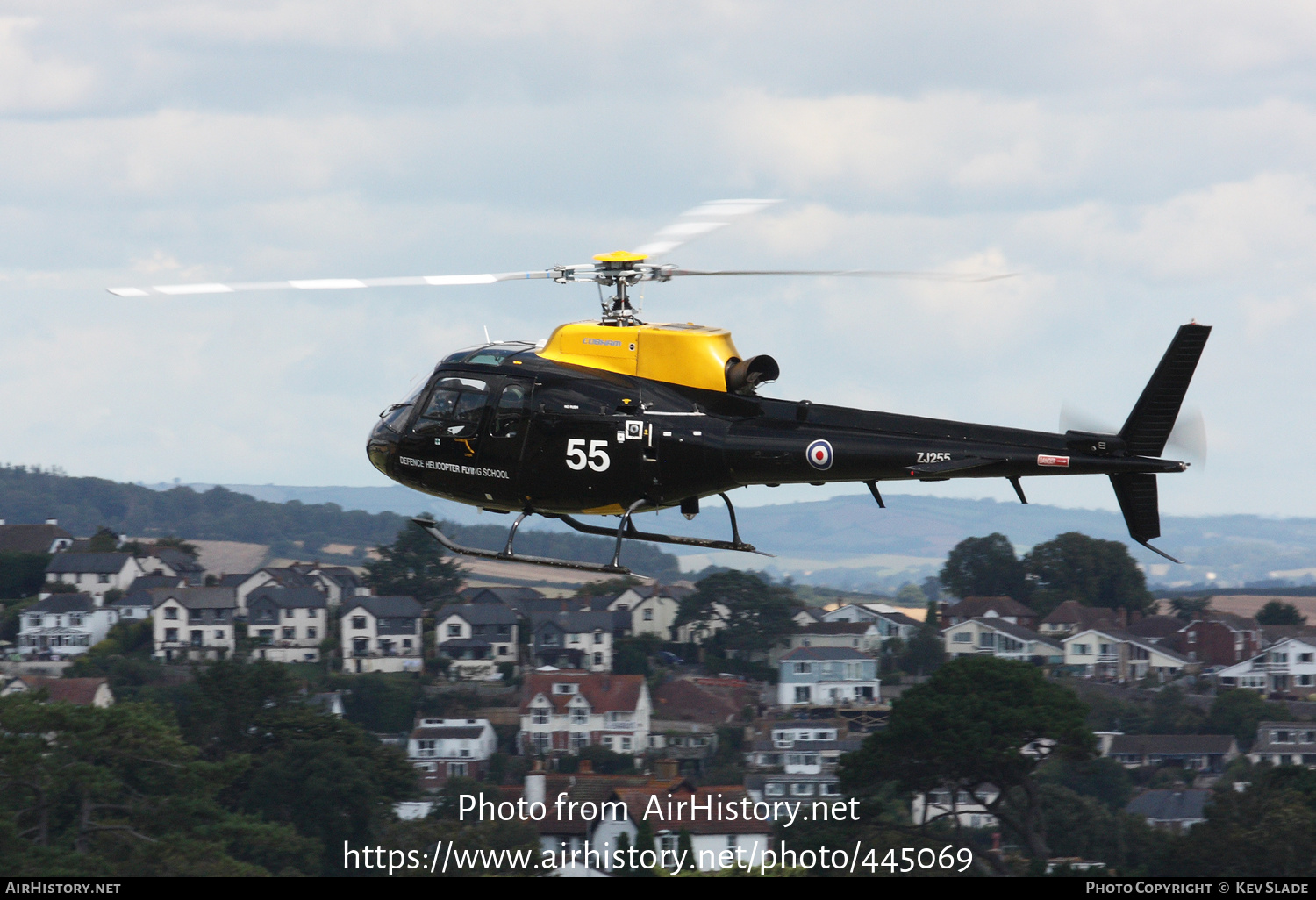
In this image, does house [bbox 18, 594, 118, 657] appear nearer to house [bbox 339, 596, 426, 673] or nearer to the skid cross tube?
house [bbox 339, 596, 426, 673]

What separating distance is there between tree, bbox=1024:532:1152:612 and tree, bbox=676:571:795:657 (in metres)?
23.4

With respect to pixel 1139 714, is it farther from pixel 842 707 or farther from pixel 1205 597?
pixel 1205 597

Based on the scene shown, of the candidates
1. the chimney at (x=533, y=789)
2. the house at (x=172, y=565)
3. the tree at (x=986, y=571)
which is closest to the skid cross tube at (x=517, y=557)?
the chimney at (x=533, y=789)

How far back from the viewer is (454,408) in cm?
2330

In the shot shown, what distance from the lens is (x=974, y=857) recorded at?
71.5 metres

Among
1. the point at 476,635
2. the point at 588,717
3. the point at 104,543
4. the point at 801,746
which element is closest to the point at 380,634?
the point at 476,635

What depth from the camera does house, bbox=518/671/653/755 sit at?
9519 centimetres

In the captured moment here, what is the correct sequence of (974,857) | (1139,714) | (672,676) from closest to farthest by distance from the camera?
1. (974,857)
2. (1139,714)
3. (672,676)

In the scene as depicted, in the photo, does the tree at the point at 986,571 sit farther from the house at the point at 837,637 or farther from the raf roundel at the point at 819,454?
the raf roundel at the point at 819,454

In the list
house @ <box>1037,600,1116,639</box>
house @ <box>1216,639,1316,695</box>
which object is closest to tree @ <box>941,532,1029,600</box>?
house @ <box>1037,600,1116,639</box>

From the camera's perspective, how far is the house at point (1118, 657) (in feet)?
389

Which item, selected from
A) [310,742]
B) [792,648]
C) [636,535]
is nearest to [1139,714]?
[792,648]

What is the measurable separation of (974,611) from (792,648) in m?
17.5

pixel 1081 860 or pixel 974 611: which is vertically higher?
pixel 974 611
